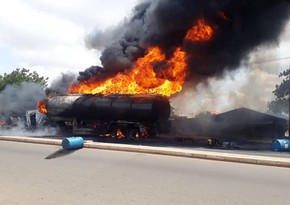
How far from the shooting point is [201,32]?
2430cm

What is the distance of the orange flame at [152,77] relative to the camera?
23.3 meters

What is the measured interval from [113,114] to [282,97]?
997 inches

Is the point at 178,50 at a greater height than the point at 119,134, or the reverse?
the point at 178,50

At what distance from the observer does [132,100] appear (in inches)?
795

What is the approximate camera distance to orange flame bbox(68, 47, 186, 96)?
76.3 ft

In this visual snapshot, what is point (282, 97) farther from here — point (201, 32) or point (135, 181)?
point (135, 181)

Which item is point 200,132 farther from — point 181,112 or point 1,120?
point 1,120

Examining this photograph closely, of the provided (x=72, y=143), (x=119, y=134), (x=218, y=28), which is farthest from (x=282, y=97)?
(x=72, y=143)

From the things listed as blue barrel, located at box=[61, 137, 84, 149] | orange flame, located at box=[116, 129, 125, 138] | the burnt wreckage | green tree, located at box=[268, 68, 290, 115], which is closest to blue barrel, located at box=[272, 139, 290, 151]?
the burnt wreckage

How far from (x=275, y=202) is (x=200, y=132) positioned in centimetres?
1847

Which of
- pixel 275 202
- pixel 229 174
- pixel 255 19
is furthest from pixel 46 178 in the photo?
pixel 255 19

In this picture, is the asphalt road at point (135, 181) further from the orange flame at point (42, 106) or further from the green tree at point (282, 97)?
the green tree at point (282, 97)

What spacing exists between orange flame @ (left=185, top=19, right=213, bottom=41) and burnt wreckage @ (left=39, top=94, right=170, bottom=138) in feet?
18.5

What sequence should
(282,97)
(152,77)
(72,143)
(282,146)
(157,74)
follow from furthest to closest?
(282,97) < (152,77) < (157,74) < (282,146) < (72,143)
